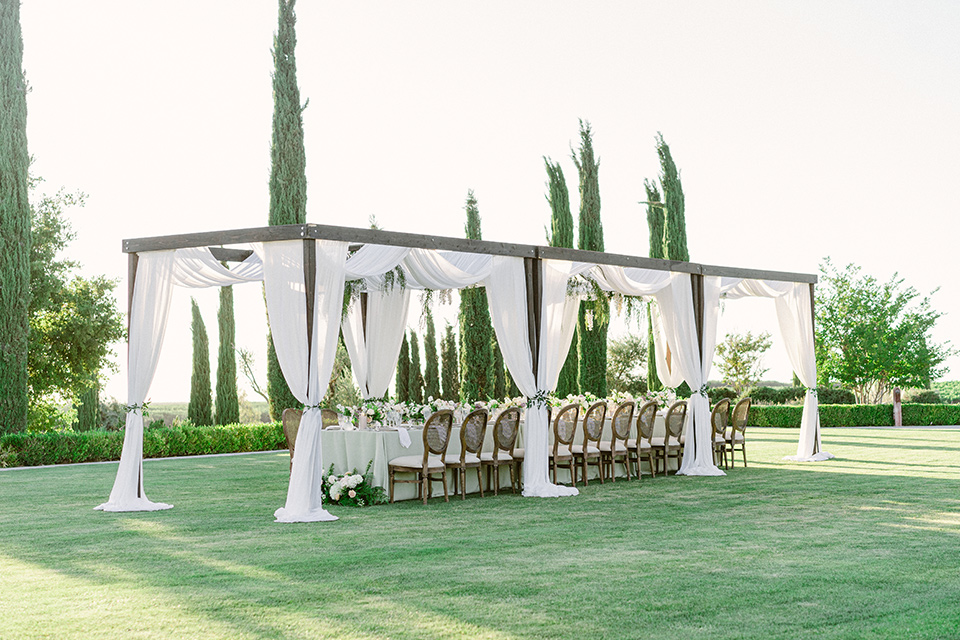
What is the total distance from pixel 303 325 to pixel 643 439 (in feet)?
16.5

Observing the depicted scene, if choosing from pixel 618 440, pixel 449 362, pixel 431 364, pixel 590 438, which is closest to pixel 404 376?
pixel 431 364

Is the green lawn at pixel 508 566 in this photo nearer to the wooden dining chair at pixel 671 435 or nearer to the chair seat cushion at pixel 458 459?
the chair seat cushion at pixel 458 459

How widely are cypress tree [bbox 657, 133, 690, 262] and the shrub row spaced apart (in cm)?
590

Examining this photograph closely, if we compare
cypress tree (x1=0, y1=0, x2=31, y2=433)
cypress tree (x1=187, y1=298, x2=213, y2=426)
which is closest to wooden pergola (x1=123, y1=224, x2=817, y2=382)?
cypress tree (x1=0, y1=0, x2=31, y2=433)

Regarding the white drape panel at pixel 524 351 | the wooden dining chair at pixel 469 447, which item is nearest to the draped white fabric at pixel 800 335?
the white drape panel at pixel 524 351

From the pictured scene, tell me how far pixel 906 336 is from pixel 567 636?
33.1 metres

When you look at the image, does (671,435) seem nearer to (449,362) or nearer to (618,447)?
(618,447)

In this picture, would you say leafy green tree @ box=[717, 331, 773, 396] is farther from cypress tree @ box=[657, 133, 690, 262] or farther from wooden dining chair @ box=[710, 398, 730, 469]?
wooden dining chair @ box=[710, 398, 730, 469]

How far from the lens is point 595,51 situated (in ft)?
51.2

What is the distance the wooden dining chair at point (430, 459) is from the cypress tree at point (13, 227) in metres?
9.31

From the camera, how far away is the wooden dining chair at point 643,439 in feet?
36.0

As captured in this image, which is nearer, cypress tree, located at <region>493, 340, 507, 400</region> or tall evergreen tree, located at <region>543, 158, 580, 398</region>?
cypress tree, located at <region>493, 340, 507, 400</region>

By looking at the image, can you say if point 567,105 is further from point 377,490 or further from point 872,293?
point 872,293

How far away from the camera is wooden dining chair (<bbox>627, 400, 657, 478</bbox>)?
432 inches
